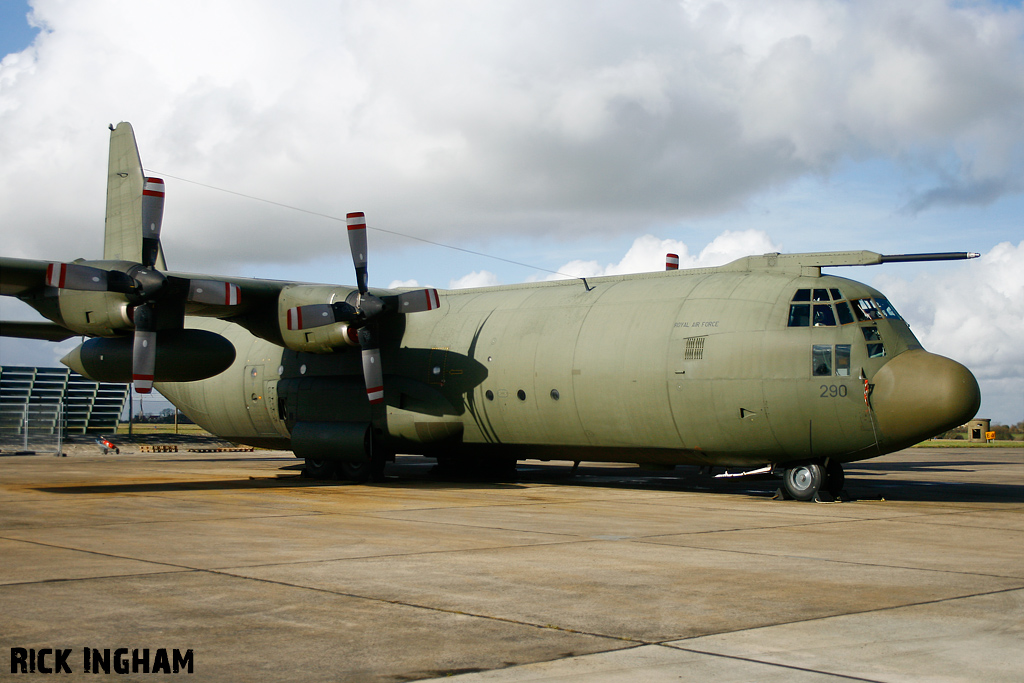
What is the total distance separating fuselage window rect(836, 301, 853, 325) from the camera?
16.5 meters

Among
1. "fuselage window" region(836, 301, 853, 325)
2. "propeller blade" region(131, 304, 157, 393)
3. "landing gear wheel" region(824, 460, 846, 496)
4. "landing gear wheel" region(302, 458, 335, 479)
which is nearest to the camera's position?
"fuselage window" region(836, 301, 853, 325)

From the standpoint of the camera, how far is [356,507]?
50.5ft

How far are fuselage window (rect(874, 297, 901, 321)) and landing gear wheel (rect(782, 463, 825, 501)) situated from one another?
2.98m

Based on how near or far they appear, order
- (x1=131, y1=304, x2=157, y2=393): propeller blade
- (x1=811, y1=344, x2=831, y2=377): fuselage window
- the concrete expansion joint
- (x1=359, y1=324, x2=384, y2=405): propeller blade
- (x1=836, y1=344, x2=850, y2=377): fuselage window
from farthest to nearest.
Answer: (x1=359, y1=324, x2=384, y2=405): propeller blade < (x1=131, y1=304, x2=157, y2=393): propeller blade < (x1=811, y1=344, x2=831, y2=377): fuselage window < (x1=836, y1=344, x2=850, y2=377): fuselage window < the concrete expansion joint

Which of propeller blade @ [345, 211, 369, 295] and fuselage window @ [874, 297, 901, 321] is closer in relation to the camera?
fuselage window @ [874, 297, 901, 321]

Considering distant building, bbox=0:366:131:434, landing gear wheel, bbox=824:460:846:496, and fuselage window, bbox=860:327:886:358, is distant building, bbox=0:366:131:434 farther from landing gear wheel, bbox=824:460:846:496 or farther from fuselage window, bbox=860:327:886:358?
fuselage window, bbox=860:327:886:358

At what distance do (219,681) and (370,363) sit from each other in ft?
50.9

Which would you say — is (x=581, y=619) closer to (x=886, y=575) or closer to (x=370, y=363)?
(x=886, y=575)

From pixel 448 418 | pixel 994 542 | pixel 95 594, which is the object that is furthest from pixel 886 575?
pixel 448 418

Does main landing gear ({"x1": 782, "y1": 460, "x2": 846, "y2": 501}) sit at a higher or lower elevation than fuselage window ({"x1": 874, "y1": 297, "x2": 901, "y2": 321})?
lower

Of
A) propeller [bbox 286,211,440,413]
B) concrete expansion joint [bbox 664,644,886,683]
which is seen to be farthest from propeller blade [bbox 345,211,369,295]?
concrete expansion joint [bbox 664,644,886,683]

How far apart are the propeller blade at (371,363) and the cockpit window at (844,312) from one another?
954 cm

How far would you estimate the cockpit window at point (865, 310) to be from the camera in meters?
16.6

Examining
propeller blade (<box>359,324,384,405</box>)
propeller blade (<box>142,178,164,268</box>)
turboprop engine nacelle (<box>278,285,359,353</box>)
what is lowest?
propeller blade (<box>359,324,384,405</box>)
